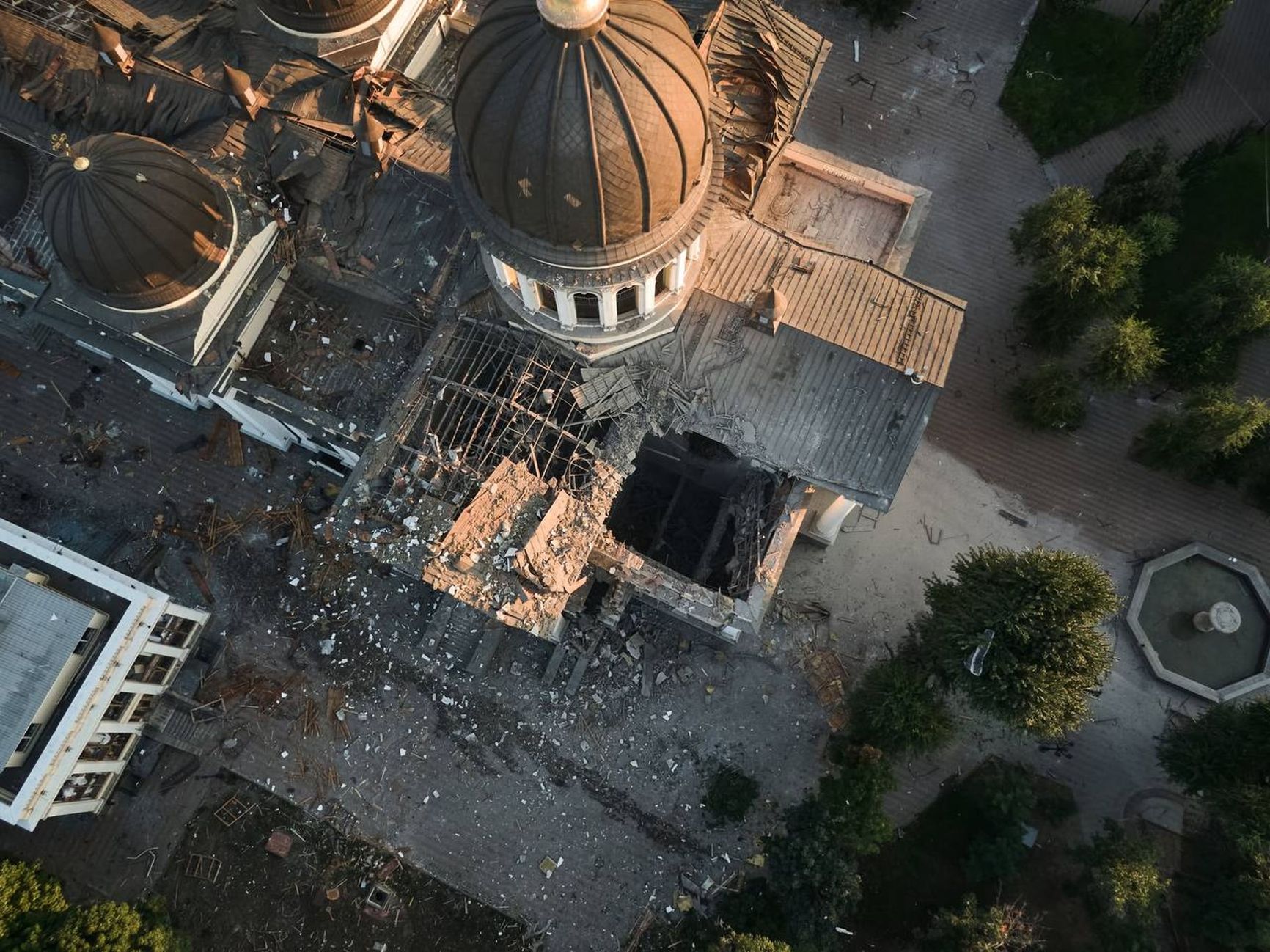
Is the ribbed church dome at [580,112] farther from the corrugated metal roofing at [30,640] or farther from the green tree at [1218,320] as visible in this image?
the green tree at [1218,320]

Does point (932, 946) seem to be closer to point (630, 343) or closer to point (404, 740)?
point (404, 740)

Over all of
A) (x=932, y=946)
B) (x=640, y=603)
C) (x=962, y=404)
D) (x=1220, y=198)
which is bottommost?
(x=932, y=946)

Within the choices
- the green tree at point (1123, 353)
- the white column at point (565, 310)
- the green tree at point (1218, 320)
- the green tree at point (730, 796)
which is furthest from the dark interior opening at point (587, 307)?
the green tree at point (1218, 320)

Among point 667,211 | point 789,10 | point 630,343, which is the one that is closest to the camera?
point 667,211

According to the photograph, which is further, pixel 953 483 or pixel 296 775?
pixel 953 483

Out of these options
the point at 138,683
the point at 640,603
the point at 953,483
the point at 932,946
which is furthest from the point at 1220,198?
the point at 138,683

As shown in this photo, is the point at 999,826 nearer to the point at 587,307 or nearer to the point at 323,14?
the point at 587,307
